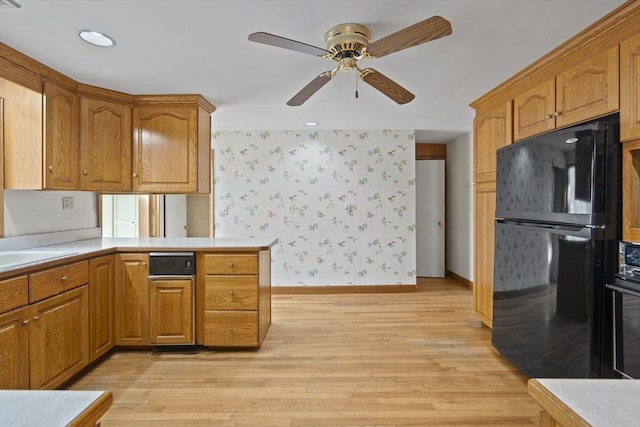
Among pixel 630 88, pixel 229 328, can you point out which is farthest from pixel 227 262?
pixel 630 88

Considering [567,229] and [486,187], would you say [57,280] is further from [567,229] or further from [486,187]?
[486,187]

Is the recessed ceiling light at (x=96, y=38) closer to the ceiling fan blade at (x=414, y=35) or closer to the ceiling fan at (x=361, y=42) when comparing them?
the ceiling fan at (x=361, y=42)

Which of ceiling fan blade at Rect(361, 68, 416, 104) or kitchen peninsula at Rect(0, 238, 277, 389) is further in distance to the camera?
kitchen peninsula at Rect(0, 238, 277, 389)

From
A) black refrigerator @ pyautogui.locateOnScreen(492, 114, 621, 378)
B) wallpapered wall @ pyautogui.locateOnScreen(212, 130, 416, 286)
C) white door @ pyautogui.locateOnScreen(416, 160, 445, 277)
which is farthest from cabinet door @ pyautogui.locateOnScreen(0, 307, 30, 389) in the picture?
white door @ pyautogui.locateOnScreen(416, 160, 445, 277)

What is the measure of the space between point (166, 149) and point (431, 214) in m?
4.01

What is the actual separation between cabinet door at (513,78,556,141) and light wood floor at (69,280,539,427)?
175 cm

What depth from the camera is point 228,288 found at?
2768 millimetres

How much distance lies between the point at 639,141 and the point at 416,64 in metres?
1.35

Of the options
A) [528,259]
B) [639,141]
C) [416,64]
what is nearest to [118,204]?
[416,64]

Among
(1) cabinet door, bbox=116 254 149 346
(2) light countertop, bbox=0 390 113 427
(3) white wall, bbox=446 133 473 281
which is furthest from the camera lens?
(3) white wall, bbox=446 133 473 281

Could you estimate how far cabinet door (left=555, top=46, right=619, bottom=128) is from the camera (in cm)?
179

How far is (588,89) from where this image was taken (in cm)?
195

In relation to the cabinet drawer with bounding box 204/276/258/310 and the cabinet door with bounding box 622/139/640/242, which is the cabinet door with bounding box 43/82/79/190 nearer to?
the cabinet drawer with bounding box 204/276/258/310

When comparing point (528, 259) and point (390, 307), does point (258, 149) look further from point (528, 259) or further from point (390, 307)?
point (528, 259)
